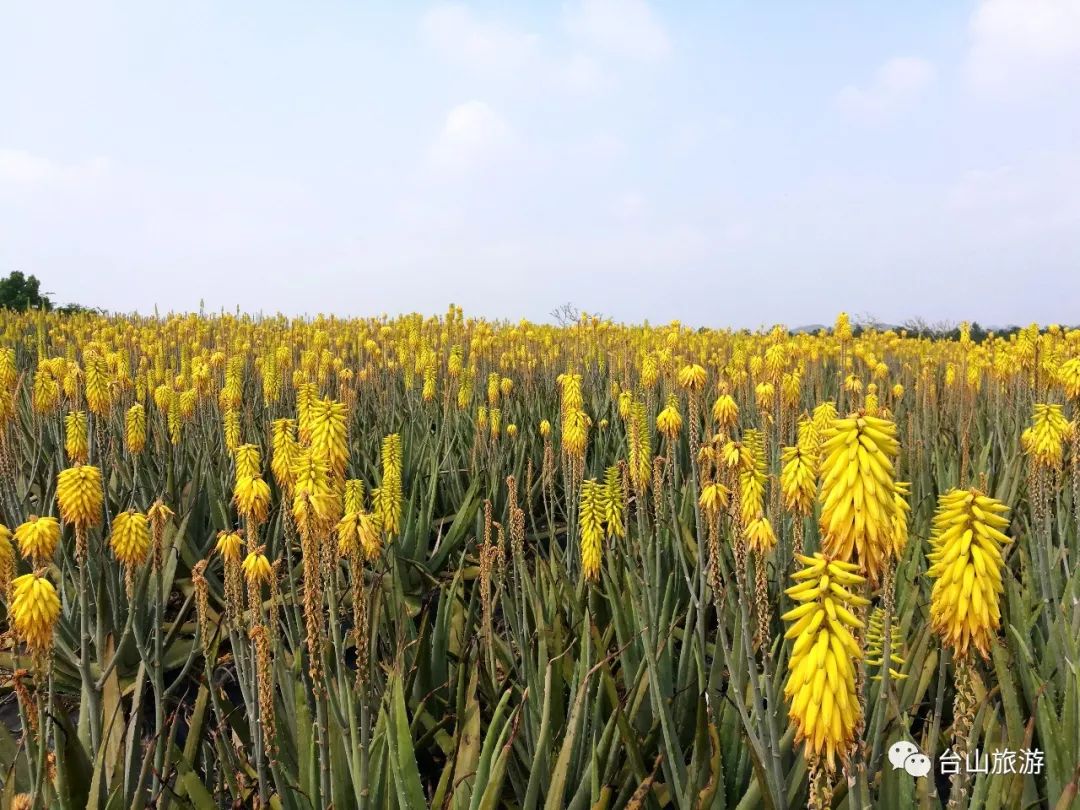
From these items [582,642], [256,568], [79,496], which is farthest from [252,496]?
[582,642]

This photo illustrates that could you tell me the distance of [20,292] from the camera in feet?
67.7

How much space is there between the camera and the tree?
20.2 meters

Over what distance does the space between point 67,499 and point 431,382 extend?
157 inches

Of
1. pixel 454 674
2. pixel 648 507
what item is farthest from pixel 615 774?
pixel 648 507

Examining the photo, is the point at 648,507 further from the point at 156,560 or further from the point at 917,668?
the point at 156,560

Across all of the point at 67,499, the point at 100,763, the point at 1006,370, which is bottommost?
the point at 100,763

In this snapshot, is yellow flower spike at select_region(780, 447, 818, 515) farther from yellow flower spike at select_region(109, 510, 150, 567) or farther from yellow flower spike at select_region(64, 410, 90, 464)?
yellow flower spike at select_region(64, 410, 90, 464)

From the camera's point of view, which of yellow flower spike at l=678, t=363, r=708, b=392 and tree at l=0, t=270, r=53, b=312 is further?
tree at l=0, t=270, r=53, b=312

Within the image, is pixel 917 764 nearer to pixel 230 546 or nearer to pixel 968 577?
pixel 968 577

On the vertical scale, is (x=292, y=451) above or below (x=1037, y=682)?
above

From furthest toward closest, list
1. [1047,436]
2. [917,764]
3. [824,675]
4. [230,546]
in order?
[1047,436], [230,546], [917,764], [824,675]

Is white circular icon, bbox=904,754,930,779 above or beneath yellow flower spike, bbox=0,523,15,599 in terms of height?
beneath

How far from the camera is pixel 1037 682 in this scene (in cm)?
276

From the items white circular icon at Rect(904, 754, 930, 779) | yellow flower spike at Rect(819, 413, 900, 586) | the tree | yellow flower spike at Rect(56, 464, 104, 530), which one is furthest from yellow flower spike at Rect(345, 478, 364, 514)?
the tree
